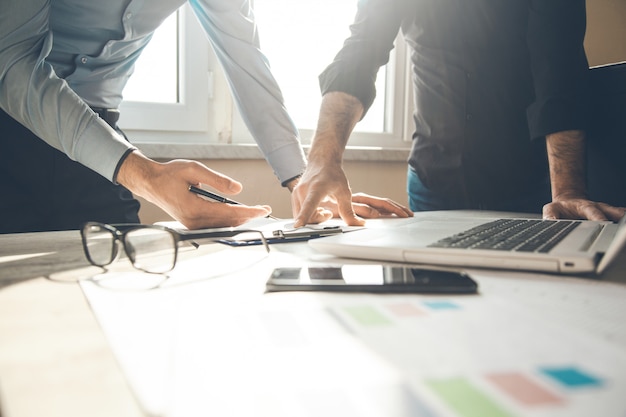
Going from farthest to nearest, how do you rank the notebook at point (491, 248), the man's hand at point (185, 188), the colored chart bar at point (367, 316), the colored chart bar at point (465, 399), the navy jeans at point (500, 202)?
the navy jeans at point (500, 202) → the man's hand at point (185, 188) → the notebook at point (491, 248) → the colored chart bar at point (367, 316) → the colored chart bar at point (465, 399)

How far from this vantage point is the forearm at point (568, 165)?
102 centimetres

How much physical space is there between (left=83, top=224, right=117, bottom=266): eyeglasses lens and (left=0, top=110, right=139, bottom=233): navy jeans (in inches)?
24.3

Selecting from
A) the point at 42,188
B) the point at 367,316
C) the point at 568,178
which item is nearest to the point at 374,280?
the point at 367,316

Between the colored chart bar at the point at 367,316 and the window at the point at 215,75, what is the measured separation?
4.68ft

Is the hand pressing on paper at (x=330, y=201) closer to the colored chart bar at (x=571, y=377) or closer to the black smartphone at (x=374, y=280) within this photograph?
the black smartphone at (x=374, y=280)

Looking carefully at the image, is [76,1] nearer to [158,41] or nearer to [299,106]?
[158,41]

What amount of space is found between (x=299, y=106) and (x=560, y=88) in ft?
3.75

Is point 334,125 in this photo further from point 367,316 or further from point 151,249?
point 367,316

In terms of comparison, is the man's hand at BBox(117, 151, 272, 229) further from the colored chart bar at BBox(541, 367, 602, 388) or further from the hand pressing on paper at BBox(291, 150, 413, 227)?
the colored chart bar at BBox(541, 367, 602, 388)

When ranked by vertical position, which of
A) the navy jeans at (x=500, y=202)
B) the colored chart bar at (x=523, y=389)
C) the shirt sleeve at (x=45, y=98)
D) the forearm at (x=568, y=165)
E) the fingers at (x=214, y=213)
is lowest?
the navy jeans at (x=500, y=202)

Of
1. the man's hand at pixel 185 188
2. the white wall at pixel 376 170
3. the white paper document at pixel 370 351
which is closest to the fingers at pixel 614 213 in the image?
the white paper document at pixel 370 351

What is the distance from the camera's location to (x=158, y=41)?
1.64 metres

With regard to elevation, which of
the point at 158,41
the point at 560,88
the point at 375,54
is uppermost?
the point at 158,41

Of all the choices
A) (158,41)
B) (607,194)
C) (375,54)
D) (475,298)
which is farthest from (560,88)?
(158,41)
